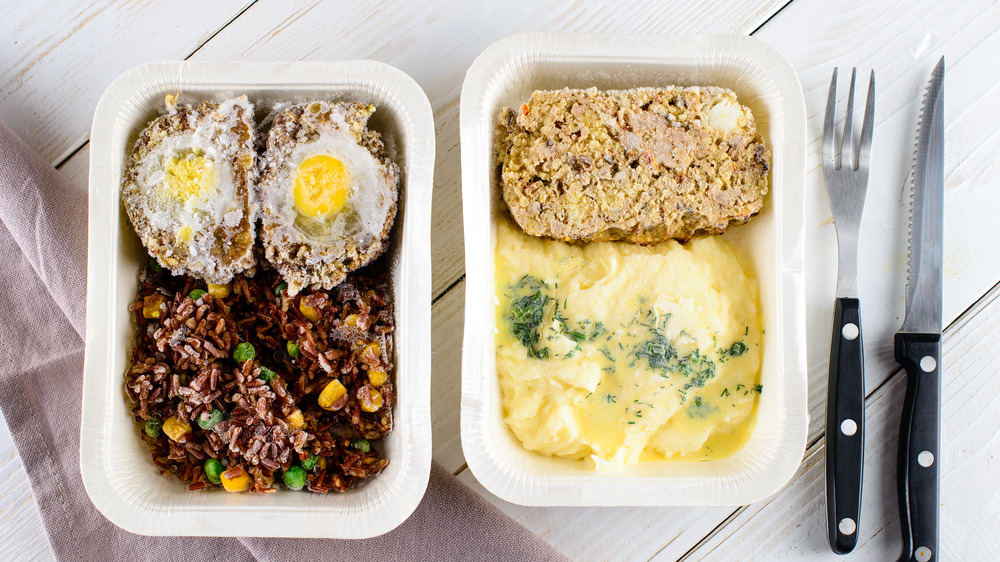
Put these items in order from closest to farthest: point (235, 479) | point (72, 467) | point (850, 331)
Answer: point (235, 479), point (850, 331), point (72, 467)

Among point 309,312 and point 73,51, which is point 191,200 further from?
point 73,51

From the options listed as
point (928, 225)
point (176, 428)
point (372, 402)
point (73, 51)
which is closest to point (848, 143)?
point (928, 225)

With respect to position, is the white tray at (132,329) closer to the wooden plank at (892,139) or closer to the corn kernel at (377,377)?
the corn kernel at (377,377)

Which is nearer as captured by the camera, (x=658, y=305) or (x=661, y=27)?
(x=658, y=305)

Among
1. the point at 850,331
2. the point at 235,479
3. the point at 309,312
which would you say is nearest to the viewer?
the point at 235,479

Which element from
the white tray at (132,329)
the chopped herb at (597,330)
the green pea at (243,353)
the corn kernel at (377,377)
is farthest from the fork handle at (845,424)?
the green pea at (243,353)

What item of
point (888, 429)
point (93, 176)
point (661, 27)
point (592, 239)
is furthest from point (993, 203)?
point (93, 176)

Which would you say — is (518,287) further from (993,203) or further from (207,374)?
(993,203)
